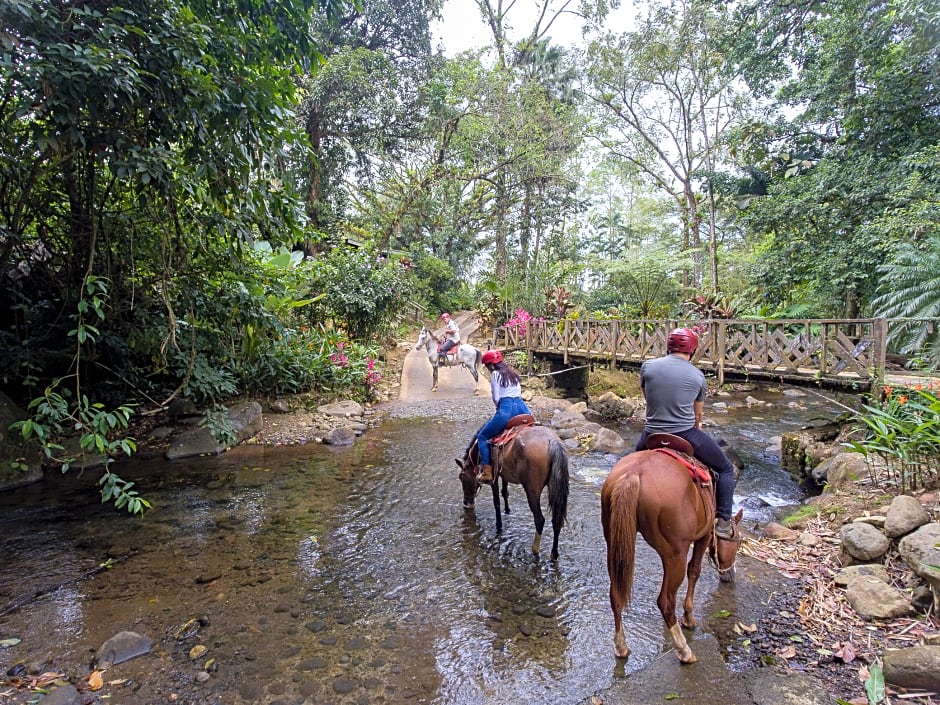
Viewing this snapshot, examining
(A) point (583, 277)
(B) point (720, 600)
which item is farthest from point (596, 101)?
(B) point (720, 600)

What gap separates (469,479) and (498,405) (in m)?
1.08

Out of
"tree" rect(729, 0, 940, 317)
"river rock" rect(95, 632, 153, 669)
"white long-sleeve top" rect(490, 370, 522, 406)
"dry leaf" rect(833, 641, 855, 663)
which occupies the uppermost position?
"tree" rect(729, 0, 940, 317)

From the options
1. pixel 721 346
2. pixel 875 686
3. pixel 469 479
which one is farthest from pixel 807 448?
pixel 875 686

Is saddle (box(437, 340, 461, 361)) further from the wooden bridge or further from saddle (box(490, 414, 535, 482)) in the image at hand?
saddle (box(490, 414, 535, 482))

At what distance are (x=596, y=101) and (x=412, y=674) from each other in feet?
75.0

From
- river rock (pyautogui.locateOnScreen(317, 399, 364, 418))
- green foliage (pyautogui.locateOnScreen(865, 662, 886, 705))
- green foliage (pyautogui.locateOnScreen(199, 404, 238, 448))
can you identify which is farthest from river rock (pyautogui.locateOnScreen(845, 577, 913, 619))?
river rock (pyautogui.locateOnScreen(317, 399, 364, 418))

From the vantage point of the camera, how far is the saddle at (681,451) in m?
3.31

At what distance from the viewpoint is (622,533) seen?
302 centimetres

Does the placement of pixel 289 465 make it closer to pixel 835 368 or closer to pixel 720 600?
pixel 720 600

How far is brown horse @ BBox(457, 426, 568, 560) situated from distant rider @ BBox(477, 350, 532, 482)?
0.16 meters

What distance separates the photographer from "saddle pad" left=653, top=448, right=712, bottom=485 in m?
3.29

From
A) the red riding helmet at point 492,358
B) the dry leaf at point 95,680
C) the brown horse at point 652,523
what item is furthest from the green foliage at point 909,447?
the dry leaf at point 95,680

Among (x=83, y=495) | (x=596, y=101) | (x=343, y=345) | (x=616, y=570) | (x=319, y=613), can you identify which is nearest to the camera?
(x=616, y=570)

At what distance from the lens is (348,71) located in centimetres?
1580
